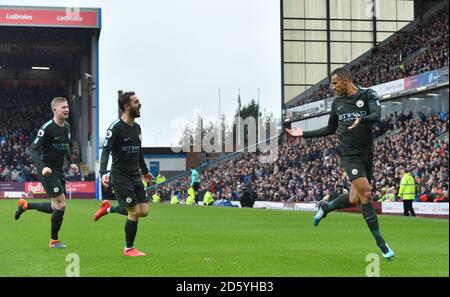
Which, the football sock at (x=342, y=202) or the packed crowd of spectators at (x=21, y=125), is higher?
the packed crowd of spectators at (x=21, y=125)

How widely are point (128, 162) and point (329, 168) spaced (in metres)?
30.4

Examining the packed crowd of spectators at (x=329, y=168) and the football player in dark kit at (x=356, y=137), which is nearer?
the football player in dark kit at (x=356, y=137)

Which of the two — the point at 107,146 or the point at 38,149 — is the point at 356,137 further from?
the point at 38,149

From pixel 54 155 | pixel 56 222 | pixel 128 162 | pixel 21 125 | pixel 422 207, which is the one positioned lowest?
pixel 422 207

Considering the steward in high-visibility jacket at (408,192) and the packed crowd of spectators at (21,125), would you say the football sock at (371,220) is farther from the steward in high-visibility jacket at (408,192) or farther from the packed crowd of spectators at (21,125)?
the packed crowd of spectators at (21,125)

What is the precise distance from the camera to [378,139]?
44.0 meters

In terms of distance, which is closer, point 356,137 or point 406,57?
A: point 356,137

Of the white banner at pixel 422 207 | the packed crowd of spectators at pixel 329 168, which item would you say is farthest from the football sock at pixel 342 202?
the packed crowd of spectators at pixel 329 168

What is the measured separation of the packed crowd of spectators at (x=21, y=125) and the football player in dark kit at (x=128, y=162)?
150 ft

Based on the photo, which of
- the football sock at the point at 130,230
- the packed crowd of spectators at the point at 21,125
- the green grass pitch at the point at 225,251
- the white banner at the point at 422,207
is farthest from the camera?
the packed crowd of spectators at the point at 21,125

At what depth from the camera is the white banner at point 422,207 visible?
2694 centimetres

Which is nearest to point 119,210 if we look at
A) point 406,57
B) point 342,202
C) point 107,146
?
point 107,146

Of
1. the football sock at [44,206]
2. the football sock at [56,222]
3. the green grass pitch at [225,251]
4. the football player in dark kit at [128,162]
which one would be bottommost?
the green grass pitch at [225,251]

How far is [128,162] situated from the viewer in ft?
34.7
